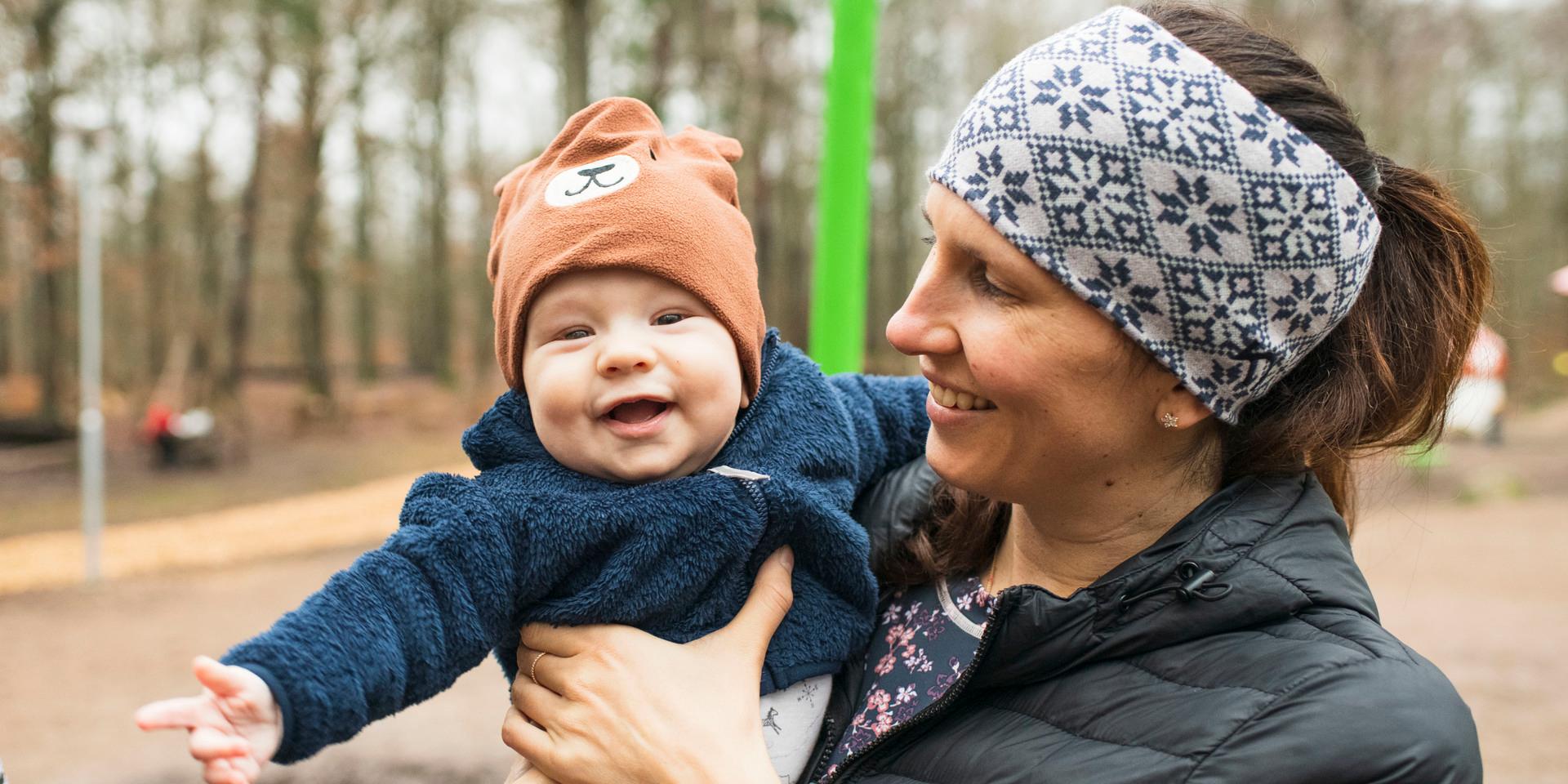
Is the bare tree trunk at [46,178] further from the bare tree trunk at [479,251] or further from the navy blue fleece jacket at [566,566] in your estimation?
the navy blue fleece jacket at [566,566]

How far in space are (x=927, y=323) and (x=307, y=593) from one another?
9.44 meters

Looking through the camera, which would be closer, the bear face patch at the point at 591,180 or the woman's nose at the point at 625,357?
the woman's nose at the point at 625,357

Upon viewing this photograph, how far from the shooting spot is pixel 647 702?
1.67m

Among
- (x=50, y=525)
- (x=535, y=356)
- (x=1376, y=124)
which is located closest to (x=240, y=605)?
(x=50, y=525)

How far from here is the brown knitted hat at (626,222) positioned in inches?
70.2

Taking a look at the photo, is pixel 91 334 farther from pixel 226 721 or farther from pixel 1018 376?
pixel 1018 376

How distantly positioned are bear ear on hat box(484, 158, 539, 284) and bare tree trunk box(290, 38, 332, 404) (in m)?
17.8

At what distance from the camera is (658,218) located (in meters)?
1.81

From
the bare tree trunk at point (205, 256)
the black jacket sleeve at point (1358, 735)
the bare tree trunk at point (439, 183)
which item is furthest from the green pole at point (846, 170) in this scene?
the bare tree trunk at point (439, 183)

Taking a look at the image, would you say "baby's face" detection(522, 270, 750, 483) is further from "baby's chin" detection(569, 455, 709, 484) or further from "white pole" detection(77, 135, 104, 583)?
"white pole" detection(77, 135, 104, 583)

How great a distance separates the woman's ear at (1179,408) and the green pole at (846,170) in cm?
290

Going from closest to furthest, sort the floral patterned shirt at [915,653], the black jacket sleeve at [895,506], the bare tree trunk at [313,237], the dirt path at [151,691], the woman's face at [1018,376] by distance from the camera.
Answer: the woman's face at [1018,376]
the floral patterned shirt at [915,653]
the black jacket sleeve at [895,506]
the dirt path at [151,691]
the bare tree trunk at [313,237]

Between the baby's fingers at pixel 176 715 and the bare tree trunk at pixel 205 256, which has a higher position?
the baby's fingers at pixel 176 715

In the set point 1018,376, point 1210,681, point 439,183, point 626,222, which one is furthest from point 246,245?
point 1210,681
